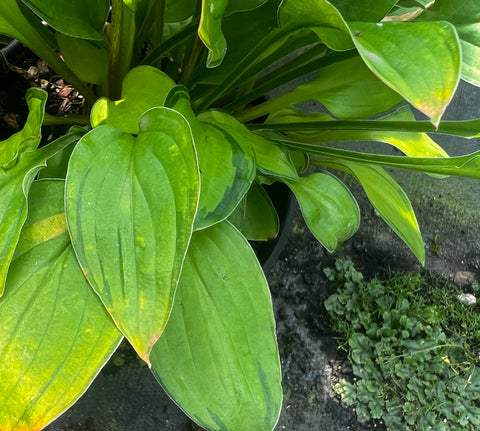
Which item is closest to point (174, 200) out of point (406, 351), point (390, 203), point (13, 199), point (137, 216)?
point (137, 216)

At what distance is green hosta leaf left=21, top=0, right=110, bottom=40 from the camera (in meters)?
0.65

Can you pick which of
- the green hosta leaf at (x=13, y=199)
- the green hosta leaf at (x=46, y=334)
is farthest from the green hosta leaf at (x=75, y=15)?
the green hosta leaf at (x=46, y=334)

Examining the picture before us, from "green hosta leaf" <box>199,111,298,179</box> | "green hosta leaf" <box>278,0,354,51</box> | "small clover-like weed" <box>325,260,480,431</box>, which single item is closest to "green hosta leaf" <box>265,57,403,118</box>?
"green hosta leaf" <box>199,111,298,179</box>

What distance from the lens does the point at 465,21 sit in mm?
694

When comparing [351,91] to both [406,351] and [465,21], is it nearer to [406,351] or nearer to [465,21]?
[465,21]

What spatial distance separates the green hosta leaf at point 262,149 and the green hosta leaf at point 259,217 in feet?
0.32

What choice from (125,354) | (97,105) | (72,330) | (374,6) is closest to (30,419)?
(72,330)

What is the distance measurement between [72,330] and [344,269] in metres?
0.71

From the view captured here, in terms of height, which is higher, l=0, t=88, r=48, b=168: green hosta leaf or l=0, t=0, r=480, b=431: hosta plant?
l=0, t=88, r=48, b=168: green hosta leaf

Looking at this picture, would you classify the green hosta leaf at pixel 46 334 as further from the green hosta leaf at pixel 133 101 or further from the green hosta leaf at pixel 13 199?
the green hosta leaf at pixel 133 101

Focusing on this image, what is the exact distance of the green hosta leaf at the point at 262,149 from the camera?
2.29 feet

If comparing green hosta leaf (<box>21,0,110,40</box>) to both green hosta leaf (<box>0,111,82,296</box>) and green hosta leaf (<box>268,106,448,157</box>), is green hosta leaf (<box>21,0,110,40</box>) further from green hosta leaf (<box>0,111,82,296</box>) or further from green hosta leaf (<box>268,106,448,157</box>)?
green hosta leaf (<box>268,106,448,157</box>)

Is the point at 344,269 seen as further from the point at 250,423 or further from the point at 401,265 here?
the point at 250,423

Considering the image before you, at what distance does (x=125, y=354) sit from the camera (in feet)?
3.22
